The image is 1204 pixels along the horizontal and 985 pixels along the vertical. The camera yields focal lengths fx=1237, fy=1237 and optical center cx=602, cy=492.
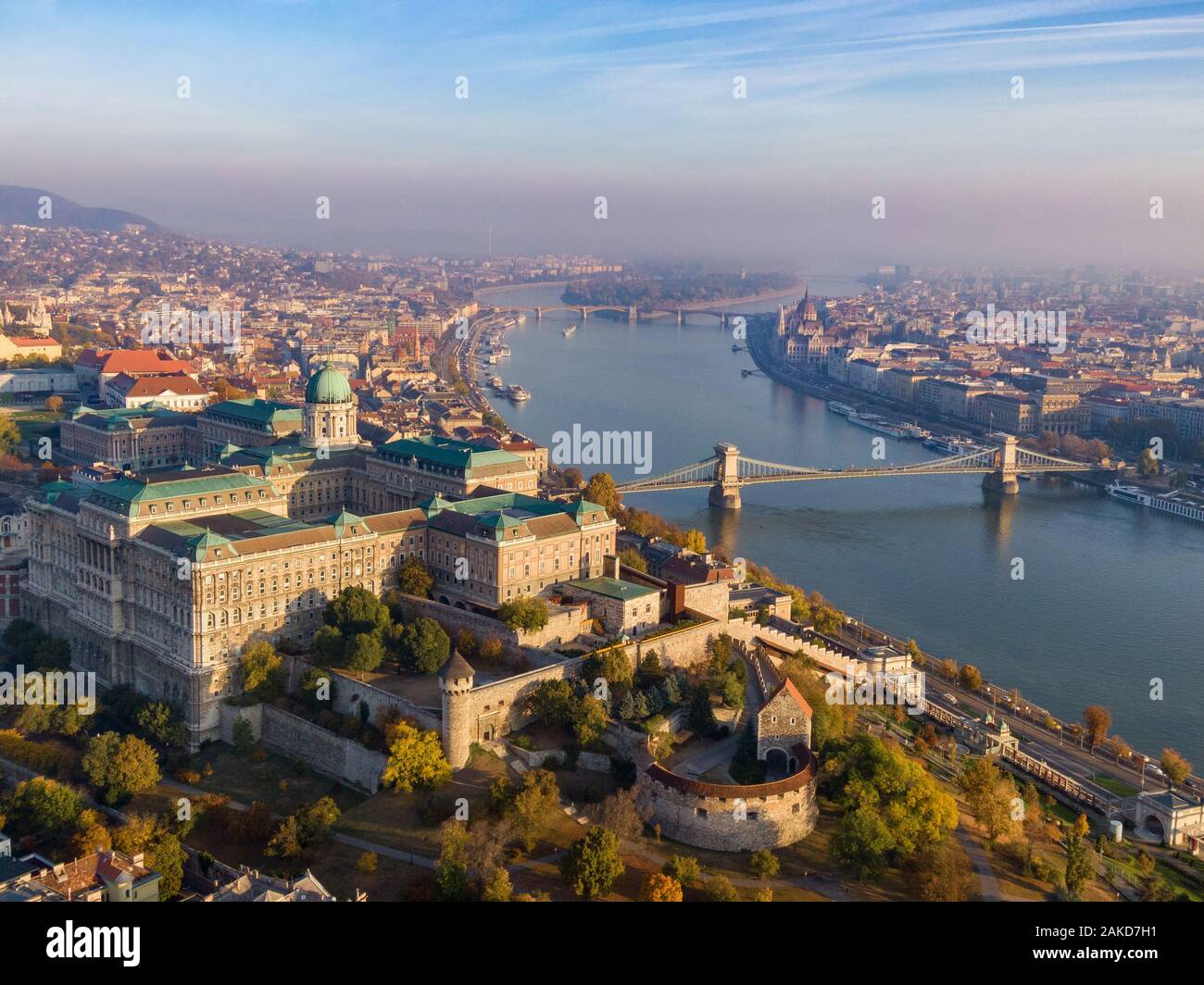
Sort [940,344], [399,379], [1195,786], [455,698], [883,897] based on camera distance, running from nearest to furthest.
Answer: [883,897] < [455,698] < [1195,786] < [399,379] < [940,344]

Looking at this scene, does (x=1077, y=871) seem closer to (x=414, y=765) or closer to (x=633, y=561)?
(x=414, y=765)

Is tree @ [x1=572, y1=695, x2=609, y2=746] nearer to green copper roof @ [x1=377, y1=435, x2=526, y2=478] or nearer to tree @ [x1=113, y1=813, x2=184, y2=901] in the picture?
tree @ [x1=113, y1=813, x2=184, y2=901]

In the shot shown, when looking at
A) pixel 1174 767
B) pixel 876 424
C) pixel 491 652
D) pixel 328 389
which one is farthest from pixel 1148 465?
pixel 491 652

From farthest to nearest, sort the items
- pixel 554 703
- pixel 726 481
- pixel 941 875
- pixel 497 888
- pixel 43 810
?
1. pixel 726 481
2. pixel 554 703
3. pixel 43 810
4. pixel 941 875
5. pixel 497 888

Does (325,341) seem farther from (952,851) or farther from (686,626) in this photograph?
(952,851)

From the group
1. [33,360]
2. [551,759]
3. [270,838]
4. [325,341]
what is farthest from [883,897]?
[325,341]
